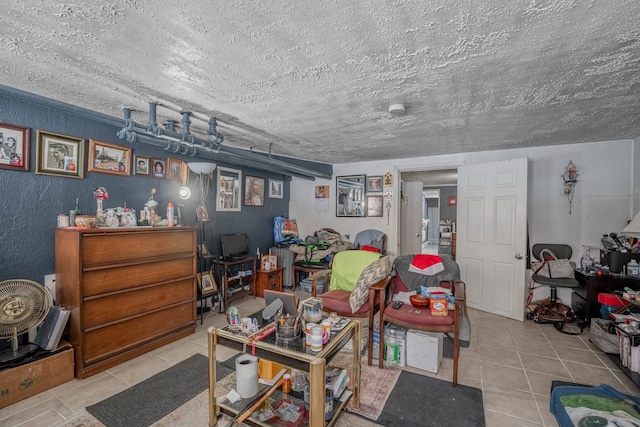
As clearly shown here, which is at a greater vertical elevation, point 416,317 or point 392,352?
point 416,317

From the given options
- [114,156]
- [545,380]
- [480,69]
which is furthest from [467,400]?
[114,156]

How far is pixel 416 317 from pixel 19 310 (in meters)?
3.27

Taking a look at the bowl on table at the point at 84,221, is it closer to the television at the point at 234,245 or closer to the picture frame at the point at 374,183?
the television at the point at 234,245

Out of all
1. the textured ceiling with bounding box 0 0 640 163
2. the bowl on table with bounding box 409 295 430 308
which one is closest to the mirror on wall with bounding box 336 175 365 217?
the textured ceiling with bounding box 0 0 640 163

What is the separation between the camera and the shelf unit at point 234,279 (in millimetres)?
4125

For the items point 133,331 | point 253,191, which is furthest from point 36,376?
point 253,191

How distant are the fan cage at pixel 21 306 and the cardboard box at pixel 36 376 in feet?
0.94

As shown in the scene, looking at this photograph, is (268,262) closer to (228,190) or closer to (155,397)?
(228,190)

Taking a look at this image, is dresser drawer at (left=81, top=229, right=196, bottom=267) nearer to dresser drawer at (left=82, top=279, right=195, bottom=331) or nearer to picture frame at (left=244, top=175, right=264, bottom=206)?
dresser drawer at (left=82, top=279, right=195, bottom=331)

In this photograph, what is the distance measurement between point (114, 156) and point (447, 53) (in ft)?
11.0

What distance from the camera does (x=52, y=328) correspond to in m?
2.42

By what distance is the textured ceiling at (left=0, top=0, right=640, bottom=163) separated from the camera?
4.47ft

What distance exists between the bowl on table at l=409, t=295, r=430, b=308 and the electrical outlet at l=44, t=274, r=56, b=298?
3398mm

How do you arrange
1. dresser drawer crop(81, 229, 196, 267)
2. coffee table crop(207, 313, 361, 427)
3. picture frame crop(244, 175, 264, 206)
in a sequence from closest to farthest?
coffee table crop(207, 313, 361, 427) → dresser drawer crop(81, 229, 196, 267) → picture frame crop(244, 175, 264, 206)
